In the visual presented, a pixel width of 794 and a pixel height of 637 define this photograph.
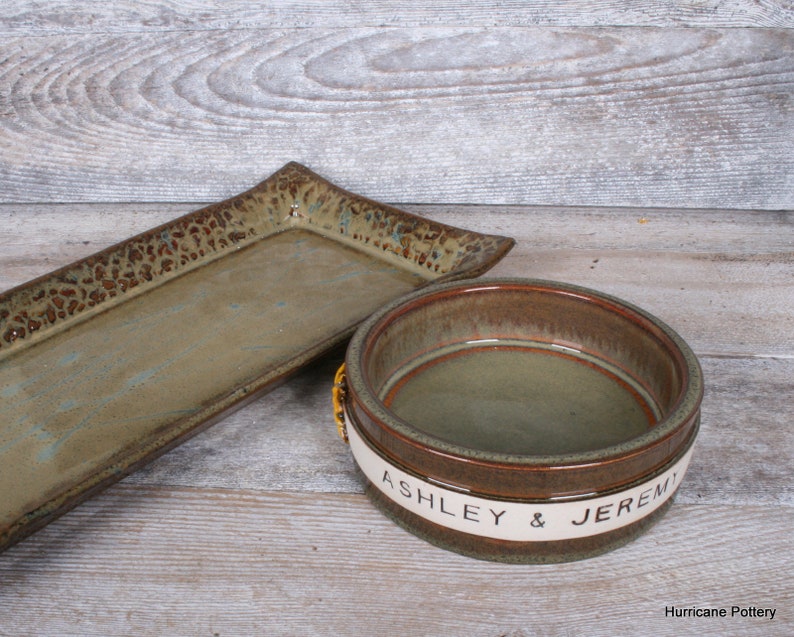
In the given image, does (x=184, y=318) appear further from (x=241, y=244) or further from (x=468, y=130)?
(x=468, y=130)

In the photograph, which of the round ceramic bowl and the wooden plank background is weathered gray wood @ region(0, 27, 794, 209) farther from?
the round ceramic bowl

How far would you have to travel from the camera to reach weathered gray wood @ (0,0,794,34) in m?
1.24

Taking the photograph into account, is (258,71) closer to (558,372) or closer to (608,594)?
(558,372)

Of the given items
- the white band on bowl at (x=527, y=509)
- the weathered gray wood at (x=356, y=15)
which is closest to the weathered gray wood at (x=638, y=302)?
the white band on bowl at (x=527, y=509)

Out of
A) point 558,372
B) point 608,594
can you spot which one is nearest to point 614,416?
point 558,372

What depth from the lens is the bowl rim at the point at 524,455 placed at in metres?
0.56

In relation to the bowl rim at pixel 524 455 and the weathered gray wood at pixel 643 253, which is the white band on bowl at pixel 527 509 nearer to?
the bowl rim at pixel 524 455

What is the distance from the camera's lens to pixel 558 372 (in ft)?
2.63

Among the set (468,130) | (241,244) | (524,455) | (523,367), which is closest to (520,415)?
(523,367)

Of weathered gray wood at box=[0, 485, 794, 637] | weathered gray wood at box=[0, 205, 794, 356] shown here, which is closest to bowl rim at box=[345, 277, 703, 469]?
weathered gray wood at box=[0, 485, 794, 637]

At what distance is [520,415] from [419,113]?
74 centimetres

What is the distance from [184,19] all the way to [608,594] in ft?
3.58

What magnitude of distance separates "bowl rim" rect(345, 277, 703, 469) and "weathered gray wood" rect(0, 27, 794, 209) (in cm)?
59

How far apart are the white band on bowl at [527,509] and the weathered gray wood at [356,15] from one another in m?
0.86
